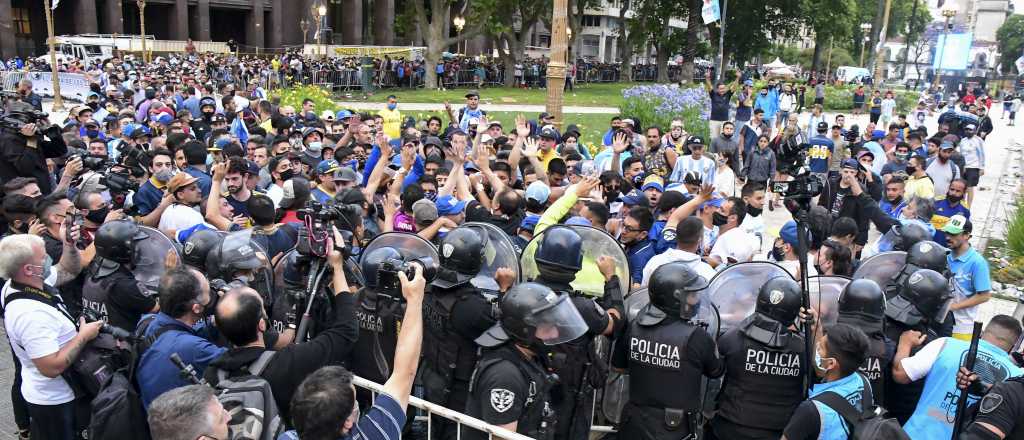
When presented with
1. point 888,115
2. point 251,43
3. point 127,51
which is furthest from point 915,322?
point 251,43

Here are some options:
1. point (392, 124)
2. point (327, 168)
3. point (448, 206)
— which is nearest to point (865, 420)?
point (448, 206)

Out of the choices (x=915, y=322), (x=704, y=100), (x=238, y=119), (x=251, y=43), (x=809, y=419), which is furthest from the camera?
(x=251, y=43)

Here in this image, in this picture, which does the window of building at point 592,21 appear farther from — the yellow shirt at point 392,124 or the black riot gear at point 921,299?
the black riot gear at point 921,299

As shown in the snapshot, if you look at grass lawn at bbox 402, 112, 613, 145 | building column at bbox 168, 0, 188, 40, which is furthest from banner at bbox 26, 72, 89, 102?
building column at bbox 168, 0, 188, 40

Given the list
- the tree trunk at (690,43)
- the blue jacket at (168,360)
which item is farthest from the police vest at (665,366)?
the tree trunk at (690,43)

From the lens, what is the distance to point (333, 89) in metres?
32.8

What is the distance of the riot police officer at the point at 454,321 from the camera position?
3902mm

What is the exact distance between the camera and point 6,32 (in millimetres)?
38844

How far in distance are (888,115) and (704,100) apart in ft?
30.4

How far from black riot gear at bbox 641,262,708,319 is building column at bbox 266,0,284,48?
51.8 metres

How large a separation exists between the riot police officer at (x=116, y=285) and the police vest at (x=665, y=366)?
9.37 feet

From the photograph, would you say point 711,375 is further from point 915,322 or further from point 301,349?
point 301,349

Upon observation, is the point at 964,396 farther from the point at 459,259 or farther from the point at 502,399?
the point at 459,259

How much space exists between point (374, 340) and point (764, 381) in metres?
2.31
